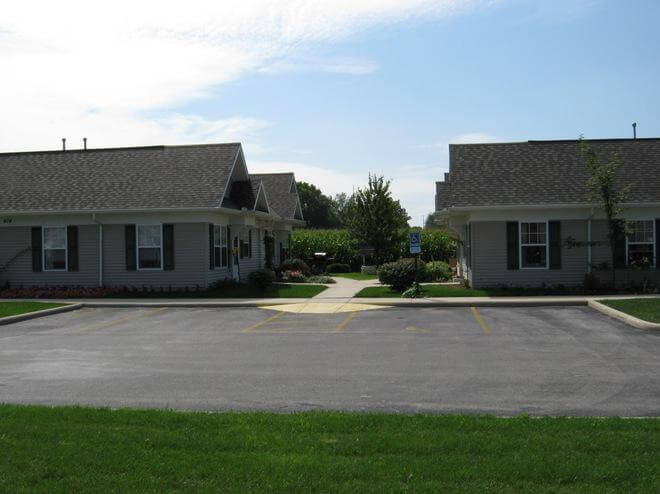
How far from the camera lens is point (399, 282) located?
24922 millimetres

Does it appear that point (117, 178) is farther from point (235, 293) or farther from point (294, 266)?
point (294, 266)

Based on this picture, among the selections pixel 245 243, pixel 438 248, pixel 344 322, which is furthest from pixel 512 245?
pixel 438 248

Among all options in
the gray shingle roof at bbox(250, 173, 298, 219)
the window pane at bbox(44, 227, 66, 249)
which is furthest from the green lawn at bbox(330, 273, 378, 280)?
the window pane at bbox(44, 227, 66, 249)

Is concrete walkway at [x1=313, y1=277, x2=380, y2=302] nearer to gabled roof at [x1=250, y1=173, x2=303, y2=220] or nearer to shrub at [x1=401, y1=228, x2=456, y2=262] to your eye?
gabled roof at [x1=250, y1=173, x2=303, y2=220]

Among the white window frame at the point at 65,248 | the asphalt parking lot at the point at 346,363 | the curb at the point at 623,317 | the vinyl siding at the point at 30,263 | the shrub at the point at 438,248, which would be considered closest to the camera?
the asphalt parking lot at the point at 346,363

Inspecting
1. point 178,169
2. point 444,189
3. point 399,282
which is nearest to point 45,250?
point 178,169

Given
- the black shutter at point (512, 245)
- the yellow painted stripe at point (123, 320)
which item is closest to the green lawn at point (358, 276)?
the black shutter at point (512, 245)

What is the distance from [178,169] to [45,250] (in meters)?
5.66

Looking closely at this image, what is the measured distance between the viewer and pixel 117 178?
92.2 ft

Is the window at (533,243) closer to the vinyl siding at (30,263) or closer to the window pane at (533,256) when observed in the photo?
the window pane at (533,256)

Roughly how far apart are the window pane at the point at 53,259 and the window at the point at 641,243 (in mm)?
19662

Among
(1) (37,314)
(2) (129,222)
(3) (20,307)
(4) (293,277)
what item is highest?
(2) (129,222)

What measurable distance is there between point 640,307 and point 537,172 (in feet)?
30.2

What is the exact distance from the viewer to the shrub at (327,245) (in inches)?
1741
